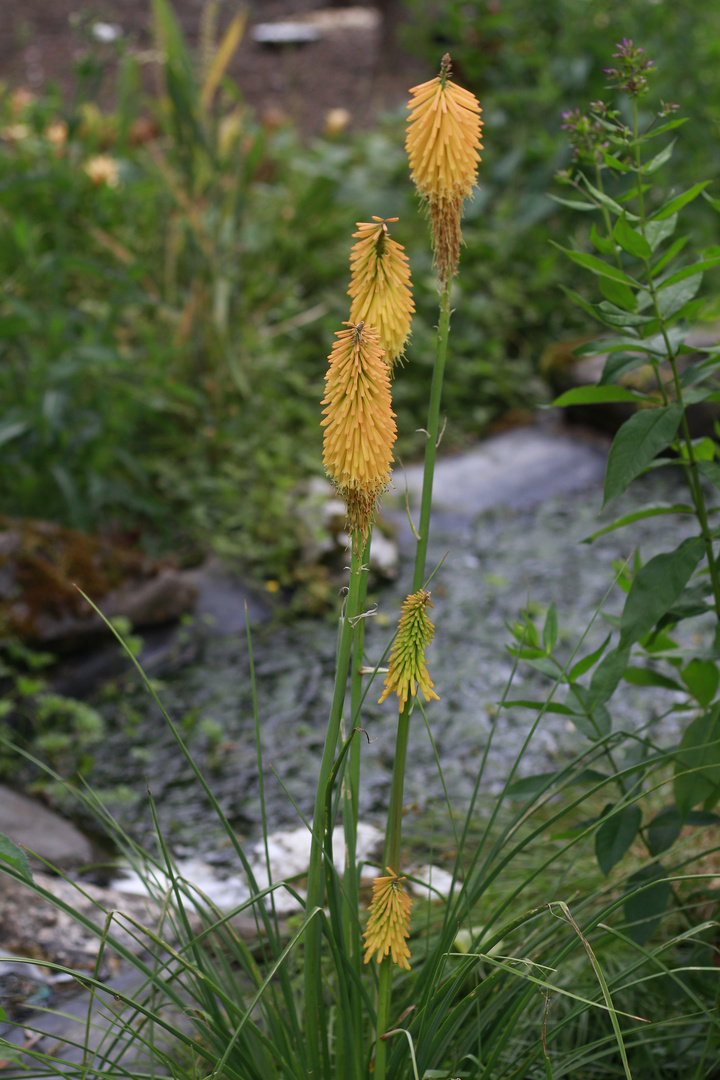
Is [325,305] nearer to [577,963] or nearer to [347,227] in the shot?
[347,227]

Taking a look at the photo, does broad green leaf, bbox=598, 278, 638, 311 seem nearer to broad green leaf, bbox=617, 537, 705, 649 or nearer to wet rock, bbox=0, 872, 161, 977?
broad green leaf, bbox=617, 537, 705, 649

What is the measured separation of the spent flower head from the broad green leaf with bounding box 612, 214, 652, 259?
0.16 metres

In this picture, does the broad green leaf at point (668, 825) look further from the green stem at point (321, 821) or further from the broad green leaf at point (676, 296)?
the broad green leaf at point (676, 296)

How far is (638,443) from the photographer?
1.28 metres

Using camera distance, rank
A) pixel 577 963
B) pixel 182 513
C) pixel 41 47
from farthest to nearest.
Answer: pixel 41 47, pixel 182 513, pixel 577 963

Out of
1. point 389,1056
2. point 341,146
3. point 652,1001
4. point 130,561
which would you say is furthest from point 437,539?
point 341,146

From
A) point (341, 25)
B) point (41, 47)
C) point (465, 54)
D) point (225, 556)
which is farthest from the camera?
point (341, 25)

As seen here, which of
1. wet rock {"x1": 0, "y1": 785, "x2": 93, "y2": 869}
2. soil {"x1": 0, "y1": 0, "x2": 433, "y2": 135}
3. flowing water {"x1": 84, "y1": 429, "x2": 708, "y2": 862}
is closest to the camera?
wet rock {"x1": 0, "y1": 785, "x2": 93, "y2": 869}

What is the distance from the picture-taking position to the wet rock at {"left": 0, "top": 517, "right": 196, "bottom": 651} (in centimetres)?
313

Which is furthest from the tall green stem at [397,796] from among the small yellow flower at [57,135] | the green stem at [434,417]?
the small yellow flower at [57,135]

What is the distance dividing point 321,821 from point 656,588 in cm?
58

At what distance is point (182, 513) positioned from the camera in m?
4.03

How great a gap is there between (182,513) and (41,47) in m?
7.87

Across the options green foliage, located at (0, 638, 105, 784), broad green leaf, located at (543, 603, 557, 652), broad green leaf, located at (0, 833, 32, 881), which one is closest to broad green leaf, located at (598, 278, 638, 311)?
broad green leaf, located at (543, 603, 557, 652)
